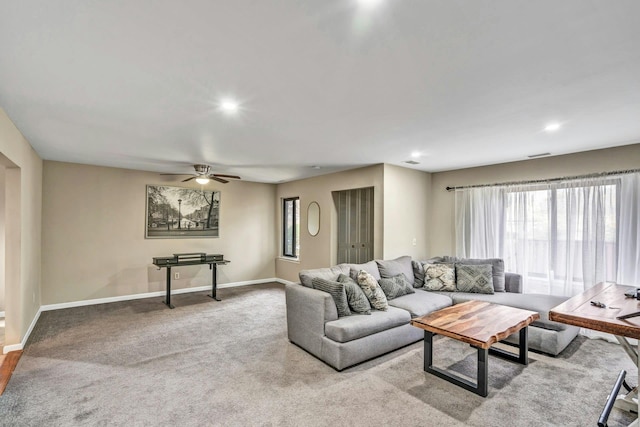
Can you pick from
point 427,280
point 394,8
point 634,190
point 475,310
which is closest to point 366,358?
point 475,310

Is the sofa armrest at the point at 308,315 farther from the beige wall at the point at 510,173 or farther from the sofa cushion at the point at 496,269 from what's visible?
the beige wall at the point at 510,173

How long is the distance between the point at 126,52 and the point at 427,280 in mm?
4490

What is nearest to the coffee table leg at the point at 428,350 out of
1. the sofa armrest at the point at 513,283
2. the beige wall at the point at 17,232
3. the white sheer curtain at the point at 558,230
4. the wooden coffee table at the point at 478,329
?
the wooden coffee table at the point at 478,329

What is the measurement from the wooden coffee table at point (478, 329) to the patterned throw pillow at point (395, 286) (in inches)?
33.0

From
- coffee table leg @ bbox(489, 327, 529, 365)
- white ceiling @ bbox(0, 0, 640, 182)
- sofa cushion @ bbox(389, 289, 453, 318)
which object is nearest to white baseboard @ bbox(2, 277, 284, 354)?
white ceiling @ bbox(0, 0, 640, 182)

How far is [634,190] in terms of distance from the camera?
148 inches

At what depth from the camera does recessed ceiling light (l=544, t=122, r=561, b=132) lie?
10.1 ft

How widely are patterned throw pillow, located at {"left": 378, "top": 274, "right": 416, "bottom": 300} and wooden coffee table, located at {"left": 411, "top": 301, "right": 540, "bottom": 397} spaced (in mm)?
838

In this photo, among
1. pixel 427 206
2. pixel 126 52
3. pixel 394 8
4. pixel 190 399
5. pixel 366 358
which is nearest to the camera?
pixel 394 8

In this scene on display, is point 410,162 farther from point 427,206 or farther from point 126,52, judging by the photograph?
point 126,52

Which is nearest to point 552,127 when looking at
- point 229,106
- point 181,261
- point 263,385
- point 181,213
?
point 229,106

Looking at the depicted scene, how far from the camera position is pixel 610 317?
219 centimetres

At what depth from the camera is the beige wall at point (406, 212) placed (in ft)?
16.8

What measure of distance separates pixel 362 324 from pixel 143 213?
483 cm
